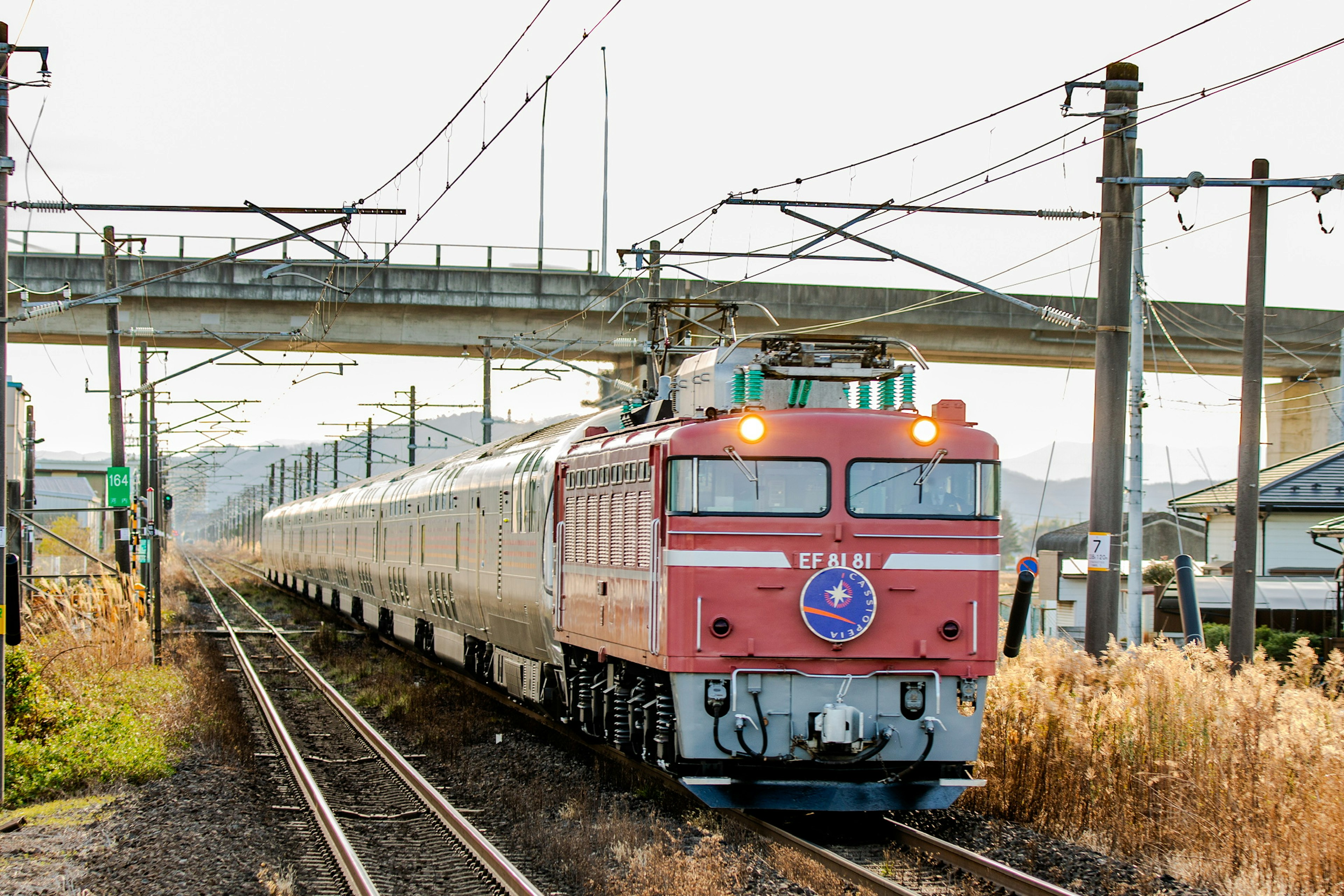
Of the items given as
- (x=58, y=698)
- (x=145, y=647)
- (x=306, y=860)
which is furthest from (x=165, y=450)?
(x=306, y=860)

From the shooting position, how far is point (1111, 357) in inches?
580

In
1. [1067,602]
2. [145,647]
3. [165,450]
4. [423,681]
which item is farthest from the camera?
[165,450]

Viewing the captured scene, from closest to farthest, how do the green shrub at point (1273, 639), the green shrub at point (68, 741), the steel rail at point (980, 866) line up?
the steel rail at point (980, 866), the green shrub at point (68, 741), the green shrub at point (1273, 639)

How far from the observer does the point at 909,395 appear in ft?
38.8

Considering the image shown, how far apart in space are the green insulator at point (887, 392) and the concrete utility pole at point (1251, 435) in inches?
228

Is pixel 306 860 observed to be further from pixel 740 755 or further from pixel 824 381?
pixel 824 381

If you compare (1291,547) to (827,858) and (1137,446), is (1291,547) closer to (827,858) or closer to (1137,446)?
Result: (1137,446)

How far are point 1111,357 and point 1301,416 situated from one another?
2972 centimetres

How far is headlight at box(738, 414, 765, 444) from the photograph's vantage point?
34.9 ft

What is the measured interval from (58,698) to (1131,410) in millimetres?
12798

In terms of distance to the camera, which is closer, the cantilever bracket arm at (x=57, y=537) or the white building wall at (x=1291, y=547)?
the cantilever bracket arm at (x=57, y=537)

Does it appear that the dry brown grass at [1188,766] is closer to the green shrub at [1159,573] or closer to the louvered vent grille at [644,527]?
the louvered vent grille at [644,527]

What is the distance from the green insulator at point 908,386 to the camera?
11.8 metres

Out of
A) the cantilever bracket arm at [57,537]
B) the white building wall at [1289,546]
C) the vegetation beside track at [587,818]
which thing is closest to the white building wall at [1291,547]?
the white building wall at [1289,546]
